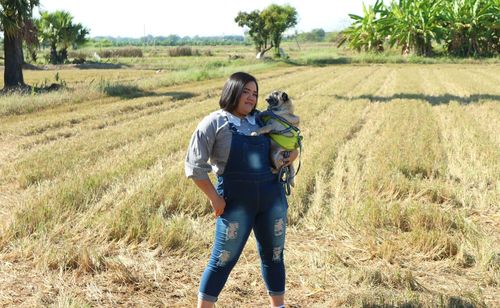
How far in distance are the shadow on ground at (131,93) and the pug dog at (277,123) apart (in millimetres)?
14689

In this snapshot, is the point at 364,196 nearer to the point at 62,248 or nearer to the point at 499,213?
the point at 499,213

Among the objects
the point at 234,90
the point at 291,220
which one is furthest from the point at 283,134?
the point at 291,220

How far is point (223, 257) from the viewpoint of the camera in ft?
11.3

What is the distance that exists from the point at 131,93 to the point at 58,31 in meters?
35.5

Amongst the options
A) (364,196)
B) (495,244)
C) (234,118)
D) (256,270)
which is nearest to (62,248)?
(256,270)

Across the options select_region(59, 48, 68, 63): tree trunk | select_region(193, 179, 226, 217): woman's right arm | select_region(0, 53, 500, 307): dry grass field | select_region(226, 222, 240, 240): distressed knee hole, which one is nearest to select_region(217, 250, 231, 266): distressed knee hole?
select_region(226, 222, 240, 240): distressed knee hole

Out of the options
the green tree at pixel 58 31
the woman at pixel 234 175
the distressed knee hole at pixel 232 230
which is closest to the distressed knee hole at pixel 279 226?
the woman at pixel 234 175

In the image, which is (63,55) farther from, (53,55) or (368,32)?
(368,32)

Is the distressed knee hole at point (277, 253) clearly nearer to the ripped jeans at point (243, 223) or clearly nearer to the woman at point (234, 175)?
the ripped jeans at point (243, 223)

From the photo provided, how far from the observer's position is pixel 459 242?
512 centimetres

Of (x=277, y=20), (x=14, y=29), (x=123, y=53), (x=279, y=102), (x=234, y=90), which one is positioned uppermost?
(x=277, y=20)

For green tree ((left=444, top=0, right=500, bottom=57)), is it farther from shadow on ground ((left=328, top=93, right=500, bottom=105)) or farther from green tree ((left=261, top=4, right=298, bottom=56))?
shadow on ground ((left=328, top=93, right=500, bottom=105))

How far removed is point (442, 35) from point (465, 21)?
2.17 m

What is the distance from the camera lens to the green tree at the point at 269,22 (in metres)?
51.5
